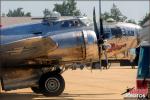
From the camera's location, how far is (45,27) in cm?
1803

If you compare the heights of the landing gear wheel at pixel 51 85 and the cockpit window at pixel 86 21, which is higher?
the cockpit window at pixel 86 21

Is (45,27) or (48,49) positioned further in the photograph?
(45,27)

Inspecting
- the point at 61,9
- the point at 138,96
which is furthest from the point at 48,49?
the point at 61,9

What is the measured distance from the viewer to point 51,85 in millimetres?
17125

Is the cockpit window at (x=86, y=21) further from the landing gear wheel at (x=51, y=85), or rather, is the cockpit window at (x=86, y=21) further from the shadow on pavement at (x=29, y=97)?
the shadow on pavement at (x=29, y=97)

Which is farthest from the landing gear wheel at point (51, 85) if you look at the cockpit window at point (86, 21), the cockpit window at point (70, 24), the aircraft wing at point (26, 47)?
the cockpit window at point (86, 21)

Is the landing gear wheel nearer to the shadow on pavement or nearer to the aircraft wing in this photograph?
the shadow on pavement

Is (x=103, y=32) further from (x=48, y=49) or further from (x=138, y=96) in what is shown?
(x=138, y=96)

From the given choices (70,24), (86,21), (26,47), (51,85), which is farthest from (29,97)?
(86,21)

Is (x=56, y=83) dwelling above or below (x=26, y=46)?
below

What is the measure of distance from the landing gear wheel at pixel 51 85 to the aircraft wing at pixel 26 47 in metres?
1.35

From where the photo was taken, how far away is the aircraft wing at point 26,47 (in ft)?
51.5

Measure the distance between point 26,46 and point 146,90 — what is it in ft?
21.9

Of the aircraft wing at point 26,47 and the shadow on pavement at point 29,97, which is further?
the shadow on pavement at point 29,97
